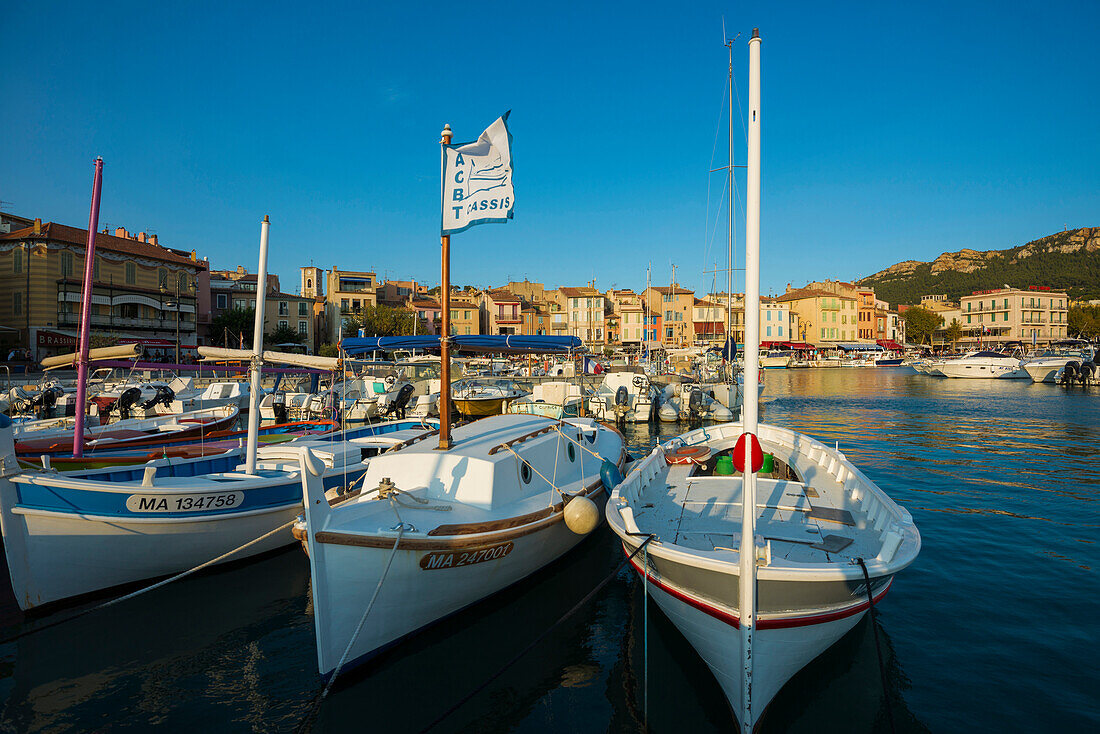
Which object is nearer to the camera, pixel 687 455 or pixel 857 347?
pixel 687 455

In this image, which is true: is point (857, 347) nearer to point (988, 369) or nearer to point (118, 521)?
point (988, 369)

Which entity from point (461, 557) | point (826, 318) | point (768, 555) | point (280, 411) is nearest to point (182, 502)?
point (461, 557)

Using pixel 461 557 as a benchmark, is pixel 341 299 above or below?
above

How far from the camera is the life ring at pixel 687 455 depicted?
10078 millimetres

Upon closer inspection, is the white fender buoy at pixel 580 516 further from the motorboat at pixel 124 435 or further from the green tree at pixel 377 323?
the green tree at pixel 377 323

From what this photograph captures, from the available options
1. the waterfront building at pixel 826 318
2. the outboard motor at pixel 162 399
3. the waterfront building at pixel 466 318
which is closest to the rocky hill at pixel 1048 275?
the waterfront building at pixel 826 318

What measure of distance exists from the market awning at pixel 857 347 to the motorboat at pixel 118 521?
106 metres

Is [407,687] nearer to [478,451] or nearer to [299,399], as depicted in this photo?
[478,451]

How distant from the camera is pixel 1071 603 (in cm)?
816

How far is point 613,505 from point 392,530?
274 cm

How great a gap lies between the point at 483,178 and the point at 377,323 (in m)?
60.8

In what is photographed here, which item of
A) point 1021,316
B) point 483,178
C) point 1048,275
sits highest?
point 1048,275

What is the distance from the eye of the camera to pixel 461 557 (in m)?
6.91

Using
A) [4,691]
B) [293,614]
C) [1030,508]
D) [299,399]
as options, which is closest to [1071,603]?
[1030,508]
